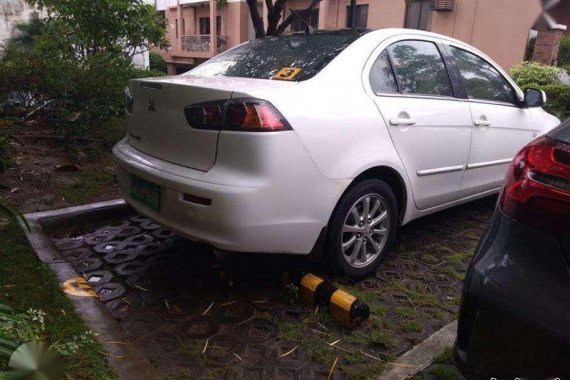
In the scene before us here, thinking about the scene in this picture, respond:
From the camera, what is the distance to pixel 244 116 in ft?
7.60

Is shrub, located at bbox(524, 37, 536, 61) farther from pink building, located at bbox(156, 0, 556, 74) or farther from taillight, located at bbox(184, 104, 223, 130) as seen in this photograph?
taillight, located at bbox(184, 104, 223, 130)

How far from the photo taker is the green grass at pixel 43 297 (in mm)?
2016

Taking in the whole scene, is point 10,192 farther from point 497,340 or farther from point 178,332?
point 497,340

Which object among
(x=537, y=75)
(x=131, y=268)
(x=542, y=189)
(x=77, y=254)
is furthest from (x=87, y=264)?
(x=537, y=75)

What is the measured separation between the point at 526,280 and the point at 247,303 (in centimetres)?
164

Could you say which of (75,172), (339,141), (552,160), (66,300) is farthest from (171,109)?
(75,172)

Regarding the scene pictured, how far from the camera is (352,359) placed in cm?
224

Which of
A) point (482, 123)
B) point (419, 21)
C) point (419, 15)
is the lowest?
point (482, 123)

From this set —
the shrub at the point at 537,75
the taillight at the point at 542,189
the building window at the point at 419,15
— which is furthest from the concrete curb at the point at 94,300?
the building window at the point at 419,15

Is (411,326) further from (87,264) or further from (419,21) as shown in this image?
(419,21)

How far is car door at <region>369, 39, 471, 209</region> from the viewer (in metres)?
2.96

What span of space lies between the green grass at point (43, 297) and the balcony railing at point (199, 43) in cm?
2317

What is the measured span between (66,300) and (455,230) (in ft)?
10.1

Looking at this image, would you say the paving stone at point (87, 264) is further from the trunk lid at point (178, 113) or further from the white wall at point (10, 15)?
the white wall at point (10, 15)
